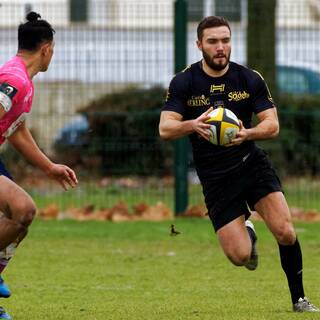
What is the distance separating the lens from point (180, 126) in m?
10.0

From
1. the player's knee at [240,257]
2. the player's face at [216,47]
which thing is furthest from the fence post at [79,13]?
the player's knee at [240,257]

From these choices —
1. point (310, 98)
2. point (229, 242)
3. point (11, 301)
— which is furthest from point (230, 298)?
point (310, 98)

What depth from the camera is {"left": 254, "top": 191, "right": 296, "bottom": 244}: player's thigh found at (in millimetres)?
10062

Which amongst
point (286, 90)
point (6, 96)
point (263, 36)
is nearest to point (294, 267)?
point (6, 96)

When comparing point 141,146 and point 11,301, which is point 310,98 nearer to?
point 141,146

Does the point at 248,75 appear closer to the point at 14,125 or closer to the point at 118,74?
the point at 14,125

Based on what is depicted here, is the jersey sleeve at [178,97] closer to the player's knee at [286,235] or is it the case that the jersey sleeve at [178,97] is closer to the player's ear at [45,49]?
the player's ear at [45,49]

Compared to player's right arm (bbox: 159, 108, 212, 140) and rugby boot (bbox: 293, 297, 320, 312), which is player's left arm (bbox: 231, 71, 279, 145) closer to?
player's right arm (bbox: 159, 108, 212, 140)

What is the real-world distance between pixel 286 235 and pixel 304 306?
1.88ft

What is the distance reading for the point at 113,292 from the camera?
1169 cm

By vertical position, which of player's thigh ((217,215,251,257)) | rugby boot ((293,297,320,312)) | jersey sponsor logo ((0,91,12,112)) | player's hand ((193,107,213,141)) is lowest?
rugby boot ((293,297,320,312))

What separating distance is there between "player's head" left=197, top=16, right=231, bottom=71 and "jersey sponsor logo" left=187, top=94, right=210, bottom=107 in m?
0.26

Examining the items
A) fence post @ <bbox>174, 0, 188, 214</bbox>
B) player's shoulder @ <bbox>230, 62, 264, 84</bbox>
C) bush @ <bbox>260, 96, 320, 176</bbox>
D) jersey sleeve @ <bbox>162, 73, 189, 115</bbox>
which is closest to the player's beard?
player's shoulder @ <bbox>230, 62, 264, 84</bbox>

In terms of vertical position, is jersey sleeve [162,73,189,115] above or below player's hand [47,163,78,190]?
above
